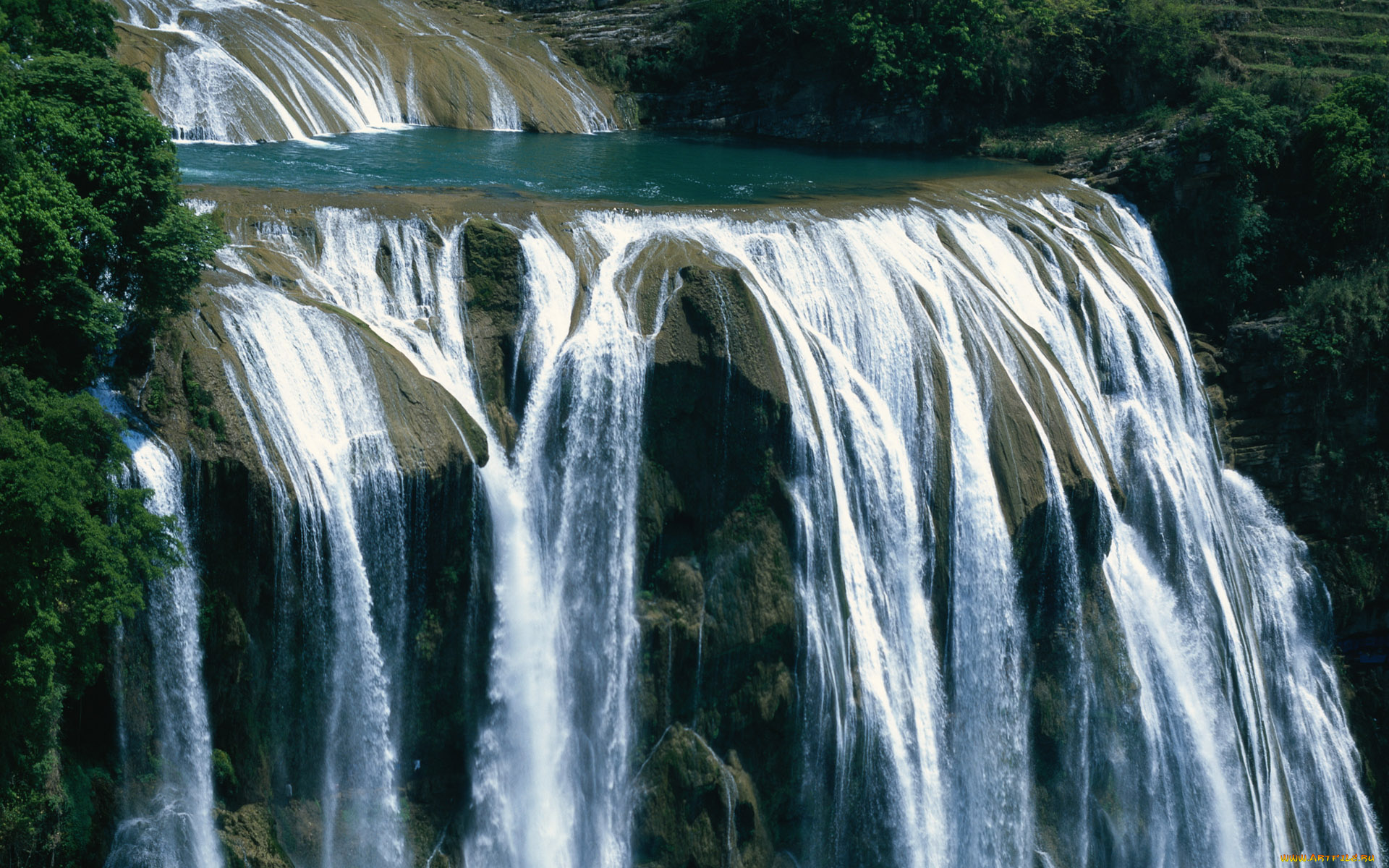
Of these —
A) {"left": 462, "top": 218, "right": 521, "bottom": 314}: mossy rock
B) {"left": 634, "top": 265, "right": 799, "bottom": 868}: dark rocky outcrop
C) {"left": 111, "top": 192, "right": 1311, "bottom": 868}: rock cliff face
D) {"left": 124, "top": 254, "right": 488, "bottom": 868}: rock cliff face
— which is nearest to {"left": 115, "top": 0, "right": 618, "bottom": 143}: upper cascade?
Result: {"left": 111, "top": 192, "right": 1311, "bottom": 868}: rock cliff face

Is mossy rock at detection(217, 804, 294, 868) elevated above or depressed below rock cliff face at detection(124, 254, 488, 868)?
below

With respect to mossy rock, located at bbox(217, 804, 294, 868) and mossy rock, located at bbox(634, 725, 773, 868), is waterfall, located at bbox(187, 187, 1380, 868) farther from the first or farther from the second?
mossy rock, located at bbox(217, 804, 294, 868)

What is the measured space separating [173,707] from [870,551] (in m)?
12.4

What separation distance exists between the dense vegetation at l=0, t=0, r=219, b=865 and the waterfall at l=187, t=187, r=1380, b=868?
2058 millimetres

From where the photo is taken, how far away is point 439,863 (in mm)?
18797

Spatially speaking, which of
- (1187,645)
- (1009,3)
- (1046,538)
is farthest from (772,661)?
(1009,3)

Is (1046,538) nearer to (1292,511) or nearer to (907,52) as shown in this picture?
(1292,511)

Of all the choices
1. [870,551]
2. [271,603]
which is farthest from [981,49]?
[271,603]

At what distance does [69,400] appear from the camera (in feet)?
49.9

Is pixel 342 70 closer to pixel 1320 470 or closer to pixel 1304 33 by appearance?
pixel 1320 470

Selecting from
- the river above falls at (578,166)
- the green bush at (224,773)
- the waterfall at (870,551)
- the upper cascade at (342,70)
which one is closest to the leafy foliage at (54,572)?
the green bush at (224,773)

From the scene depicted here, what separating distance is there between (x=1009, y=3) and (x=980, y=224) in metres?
20.2

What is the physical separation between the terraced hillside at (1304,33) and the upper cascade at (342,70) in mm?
23279

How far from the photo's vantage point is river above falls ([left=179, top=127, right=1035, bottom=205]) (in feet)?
94.7
